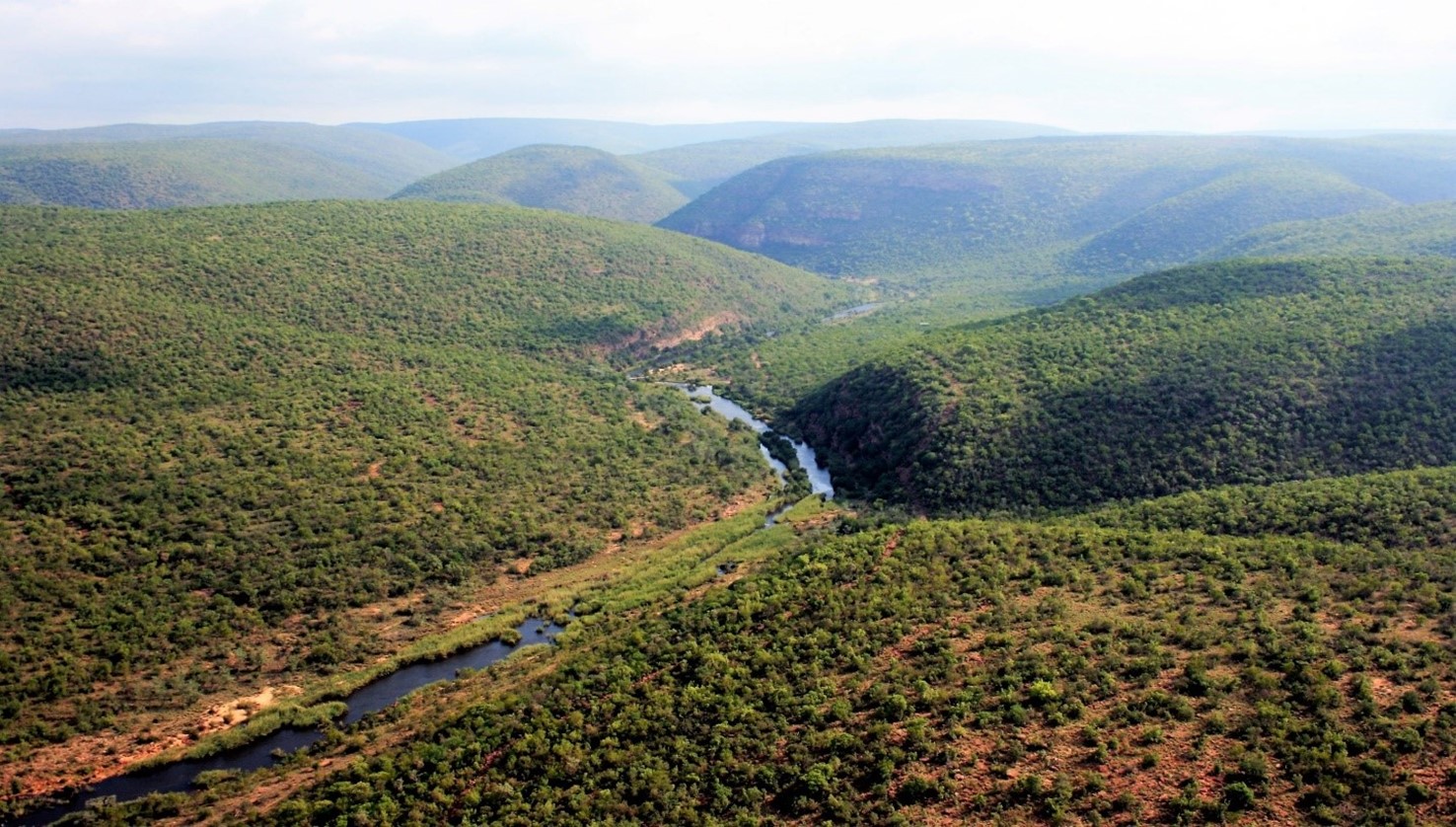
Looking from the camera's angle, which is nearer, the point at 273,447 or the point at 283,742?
the point at 283,742

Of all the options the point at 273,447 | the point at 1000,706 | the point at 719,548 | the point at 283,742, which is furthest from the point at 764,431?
the point at 1000,706

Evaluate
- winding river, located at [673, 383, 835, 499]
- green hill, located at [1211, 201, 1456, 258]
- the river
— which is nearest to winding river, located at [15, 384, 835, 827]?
the river

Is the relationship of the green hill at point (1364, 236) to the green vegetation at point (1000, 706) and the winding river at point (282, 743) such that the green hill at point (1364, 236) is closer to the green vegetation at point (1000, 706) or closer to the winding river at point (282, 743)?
the green vegetation at point (1000, 706)

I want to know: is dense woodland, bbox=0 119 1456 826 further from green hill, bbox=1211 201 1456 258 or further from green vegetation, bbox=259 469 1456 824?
green hill, bbox=1211 201 1456 258

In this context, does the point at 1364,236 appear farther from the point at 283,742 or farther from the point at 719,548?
the point at 283,742

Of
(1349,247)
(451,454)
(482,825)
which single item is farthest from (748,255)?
(482,825)

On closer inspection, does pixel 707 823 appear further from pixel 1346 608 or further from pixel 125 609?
pixel 125 609
